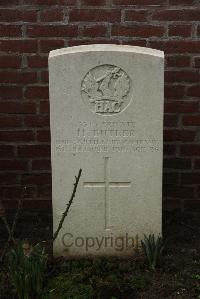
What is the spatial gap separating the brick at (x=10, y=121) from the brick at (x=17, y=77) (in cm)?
27

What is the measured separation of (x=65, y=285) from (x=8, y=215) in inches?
44.3

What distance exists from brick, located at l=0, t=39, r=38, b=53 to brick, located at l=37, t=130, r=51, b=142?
60cm

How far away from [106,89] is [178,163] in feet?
3.64

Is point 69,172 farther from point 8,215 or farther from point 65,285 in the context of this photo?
point 8,215

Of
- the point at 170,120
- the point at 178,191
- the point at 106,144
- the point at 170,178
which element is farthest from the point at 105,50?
the point at 178,191

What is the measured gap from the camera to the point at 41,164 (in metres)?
4.04

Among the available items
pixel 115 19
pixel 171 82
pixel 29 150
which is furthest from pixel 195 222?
pixel 115 19

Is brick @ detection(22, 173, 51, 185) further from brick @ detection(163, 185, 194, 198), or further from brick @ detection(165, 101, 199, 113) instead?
brick @ detection(165, 101, 199, 113)

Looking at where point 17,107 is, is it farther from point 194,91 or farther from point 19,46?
point 194,91

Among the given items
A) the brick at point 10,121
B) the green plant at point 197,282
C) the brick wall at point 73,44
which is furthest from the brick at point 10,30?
the green plant at point 197,282

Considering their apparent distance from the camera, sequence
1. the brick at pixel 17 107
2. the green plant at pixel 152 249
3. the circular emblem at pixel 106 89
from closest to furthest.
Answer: the circular emblem at pixel 106 89, the green plant at pixel 152 249, the brick at pixel 17 107

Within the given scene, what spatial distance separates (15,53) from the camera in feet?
12.5

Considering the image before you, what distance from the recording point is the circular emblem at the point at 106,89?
317cm

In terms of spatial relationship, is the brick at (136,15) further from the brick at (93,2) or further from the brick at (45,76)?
the brick at (45,76)
